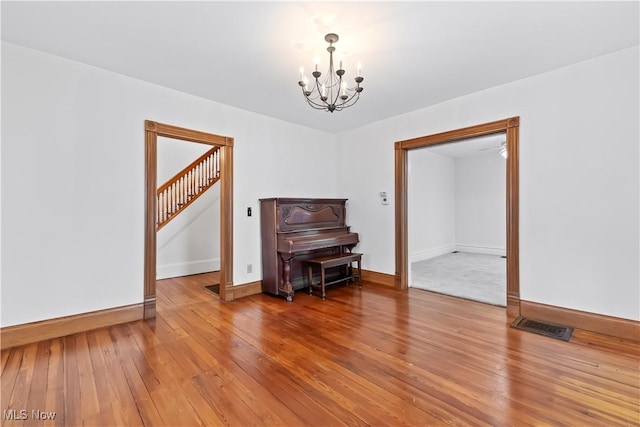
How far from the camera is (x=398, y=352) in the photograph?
7.75 ft

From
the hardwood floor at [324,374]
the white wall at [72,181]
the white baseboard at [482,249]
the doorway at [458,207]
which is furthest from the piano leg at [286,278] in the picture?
the white baseboard at [482,249]

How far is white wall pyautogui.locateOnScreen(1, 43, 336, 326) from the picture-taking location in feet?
8.18

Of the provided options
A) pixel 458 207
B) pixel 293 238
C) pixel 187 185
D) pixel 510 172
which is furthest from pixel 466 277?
pixel 187 185

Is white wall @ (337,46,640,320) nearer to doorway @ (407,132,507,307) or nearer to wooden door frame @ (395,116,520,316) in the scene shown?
wooden door frame @ (395,116,520,316)

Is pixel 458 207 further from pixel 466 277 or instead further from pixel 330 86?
pixel 330 86

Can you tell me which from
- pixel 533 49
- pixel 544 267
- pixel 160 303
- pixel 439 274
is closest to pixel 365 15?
pixel 533 49

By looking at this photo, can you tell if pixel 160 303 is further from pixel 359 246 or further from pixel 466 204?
pixel 466 204

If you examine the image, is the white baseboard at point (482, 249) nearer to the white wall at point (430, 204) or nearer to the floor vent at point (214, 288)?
the white wall at point (430, 204)

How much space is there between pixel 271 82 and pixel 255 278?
2.59 metres

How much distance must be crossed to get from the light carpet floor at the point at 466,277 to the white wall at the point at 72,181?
3.91 metres

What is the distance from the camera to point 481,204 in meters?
7.52

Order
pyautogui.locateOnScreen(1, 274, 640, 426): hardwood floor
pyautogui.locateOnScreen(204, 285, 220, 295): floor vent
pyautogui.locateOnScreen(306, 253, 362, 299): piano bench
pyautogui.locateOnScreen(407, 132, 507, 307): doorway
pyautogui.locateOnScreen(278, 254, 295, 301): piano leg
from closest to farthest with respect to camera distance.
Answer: pyautogui.locateOnScreen(1, 274, 640, 426): hardwood floor
pyautogui.locateOnScreen(278, 254, 295, 301): piano leg
pyautogui.locateOnScreen(306, 253, 362, 299): piano bench
pyautogui.locateOnScreen(204, 285, 220, 295): floor vent
pyautogui.locateOnScreen(407, 132, 507, 307): doorway

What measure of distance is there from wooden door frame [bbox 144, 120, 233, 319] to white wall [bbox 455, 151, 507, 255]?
21.0 ft

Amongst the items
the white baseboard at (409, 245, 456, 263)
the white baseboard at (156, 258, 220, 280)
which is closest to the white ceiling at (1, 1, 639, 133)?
the white baseboard at (156, 258, 220, 280)
